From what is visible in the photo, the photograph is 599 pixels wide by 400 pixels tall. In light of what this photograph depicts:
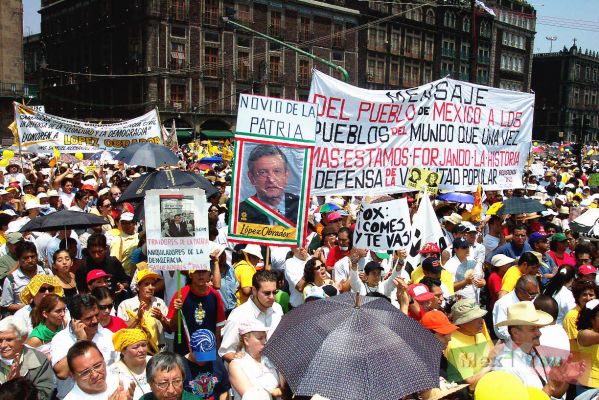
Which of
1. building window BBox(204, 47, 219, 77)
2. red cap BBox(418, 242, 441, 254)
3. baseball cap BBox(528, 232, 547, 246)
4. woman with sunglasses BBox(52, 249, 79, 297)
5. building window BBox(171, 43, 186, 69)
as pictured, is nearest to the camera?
woman with sunglasses BBox(52, 249, 79, 297)

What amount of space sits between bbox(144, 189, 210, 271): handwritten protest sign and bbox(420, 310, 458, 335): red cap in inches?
70.1

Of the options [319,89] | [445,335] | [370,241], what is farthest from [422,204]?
[445,335]

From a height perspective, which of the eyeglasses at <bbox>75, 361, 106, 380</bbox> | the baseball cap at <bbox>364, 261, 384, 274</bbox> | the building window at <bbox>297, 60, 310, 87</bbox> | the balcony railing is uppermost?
the building window at <bbox>297, 60, 310, 87</bbox>

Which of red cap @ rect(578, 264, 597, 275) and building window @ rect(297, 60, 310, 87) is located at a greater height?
building window @ rect(297, 60, 310, 87)

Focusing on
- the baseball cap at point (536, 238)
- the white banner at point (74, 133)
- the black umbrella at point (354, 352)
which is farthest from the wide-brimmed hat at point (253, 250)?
the white banner at point (74, 133)

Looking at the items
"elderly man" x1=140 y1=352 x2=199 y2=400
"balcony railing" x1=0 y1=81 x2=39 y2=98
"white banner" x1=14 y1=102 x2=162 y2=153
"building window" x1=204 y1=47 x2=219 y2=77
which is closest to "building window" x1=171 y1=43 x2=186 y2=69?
"building window" x1=204 y1=47 x2=219 y2=77

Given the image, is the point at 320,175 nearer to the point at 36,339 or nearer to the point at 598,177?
the point at 36,339

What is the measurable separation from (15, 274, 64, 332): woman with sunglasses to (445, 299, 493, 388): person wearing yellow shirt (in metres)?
3.13

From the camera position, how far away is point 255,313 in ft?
16.5

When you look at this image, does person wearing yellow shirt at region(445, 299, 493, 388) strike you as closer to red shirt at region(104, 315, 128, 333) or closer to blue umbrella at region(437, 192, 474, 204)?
red shirt at region(104, 315, 128, 333)

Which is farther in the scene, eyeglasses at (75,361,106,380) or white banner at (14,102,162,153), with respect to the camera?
white banner at (14,102,162,153)

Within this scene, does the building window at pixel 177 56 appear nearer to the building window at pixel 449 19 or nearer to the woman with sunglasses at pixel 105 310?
the building window at pixel 449 19

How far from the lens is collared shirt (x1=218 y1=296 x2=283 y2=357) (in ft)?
15.6

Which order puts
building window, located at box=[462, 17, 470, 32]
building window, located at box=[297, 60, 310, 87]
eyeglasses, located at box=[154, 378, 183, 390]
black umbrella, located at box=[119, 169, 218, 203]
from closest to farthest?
eyeglasses, located at box=[154, 378, 183, 390]
black umbrella, located at box=[119, 169, 218, 203]
building window, located at box=[297, 60, 310, 87]
building window, located at box=[462, 17, 470, 32]
